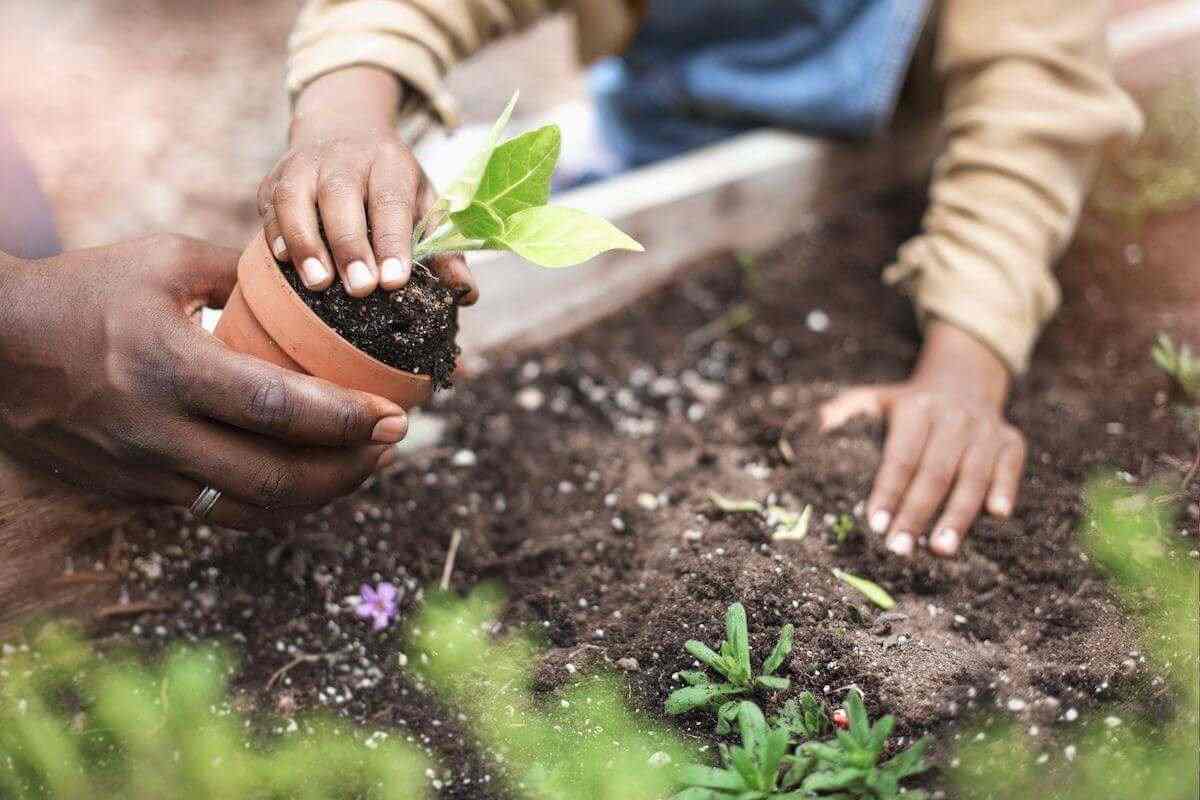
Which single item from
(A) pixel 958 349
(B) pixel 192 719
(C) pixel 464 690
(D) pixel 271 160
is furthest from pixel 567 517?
(D) pixel 271 160

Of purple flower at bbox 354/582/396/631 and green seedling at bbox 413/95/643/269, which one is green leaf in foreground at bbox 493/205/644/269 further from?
purple flower at bbox 354/582/396/631

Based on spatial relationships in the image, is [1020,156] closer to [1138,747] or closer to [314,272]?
[1138,747]

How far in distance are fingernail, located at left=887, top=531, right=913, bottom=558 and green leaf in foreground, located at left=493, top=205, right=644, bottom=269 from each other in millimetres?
698

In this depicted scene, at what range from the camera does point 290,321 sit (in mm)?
1299

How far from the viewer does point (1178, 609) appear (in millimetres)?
1454

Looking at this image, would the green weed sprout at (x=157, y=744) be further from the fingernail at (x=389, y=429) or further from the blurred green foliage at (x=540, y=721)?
the fingernail at (x=389, y=429)

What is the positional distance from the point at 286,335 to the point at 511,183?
1.12 feet

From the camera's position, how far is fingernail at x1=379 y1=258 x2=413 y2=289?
1.28 meters

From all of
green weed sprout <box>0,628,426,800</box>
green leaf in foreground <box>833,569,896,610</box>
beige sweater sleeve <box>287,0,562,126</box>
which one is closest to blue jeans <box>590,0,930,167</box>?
beige sweater sleeve <box>287,0,562,126</box>

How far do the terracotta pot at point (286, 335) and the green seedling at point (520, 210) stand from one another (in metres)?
0.18

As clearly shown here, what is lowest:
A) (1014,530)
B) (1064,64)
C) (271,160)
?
(271,160)

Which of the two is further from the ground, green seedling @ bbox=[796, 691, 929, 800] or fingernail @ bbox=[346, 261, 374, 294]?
fingernail @ bbox=[346, 261, 374, 294]

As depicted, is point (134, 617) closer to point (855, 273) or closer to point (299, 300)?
point (299, 300)

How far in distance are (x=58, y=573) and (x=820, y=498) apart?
4.04 ft
